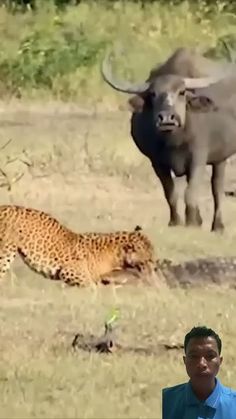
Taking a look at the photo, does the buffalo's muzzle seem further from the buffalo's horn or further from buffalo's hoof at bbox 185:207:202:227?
buffalo's hoof at bbox 185:207:202:227

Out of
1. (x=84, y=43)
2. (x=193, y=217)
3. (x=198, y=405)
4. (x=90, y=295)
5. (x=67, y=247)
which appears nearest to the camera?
(x=198, y=405)

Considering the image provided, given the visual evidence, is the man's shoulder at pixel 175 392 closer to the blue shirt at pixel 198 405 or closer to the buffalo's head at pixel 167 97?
the blue shirt at pixel 198 405

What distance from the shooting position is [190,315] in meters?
5.17

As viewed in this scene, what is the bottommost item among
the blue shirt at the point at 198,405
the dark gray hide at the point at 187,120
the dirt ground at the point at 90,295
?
the dirt ground at the point at 90,295

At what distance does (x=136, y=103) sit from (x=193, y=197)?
420mm

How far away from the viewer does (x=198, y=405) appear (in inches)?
111

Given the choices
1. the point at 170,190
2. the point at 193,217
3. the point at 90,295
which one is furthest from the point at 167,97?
the point at 90,295

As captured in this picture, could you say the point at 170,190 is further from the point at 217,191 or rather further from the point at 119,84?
the point at 119,84

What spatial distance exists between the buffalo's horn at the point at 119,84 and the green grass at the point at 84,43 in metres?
0.03

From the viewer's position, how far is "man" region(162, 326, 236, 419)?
2.82m

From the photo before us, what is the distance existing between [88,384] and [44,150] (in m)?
1.19

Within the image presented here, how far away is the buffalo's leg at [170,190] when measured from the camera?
5.60 meters

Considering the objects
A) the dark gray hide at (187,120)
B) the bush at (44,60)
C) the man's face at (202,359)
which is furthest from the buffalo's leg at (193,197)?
the man's face at (202,359)

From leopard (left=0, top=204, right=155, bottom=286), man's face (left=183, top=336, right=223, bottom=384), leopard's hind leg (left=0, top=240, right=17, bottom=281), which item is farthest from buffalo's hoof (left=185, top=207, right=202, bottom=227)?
man's face (left=183, top=336, right=223, bottom=384)
